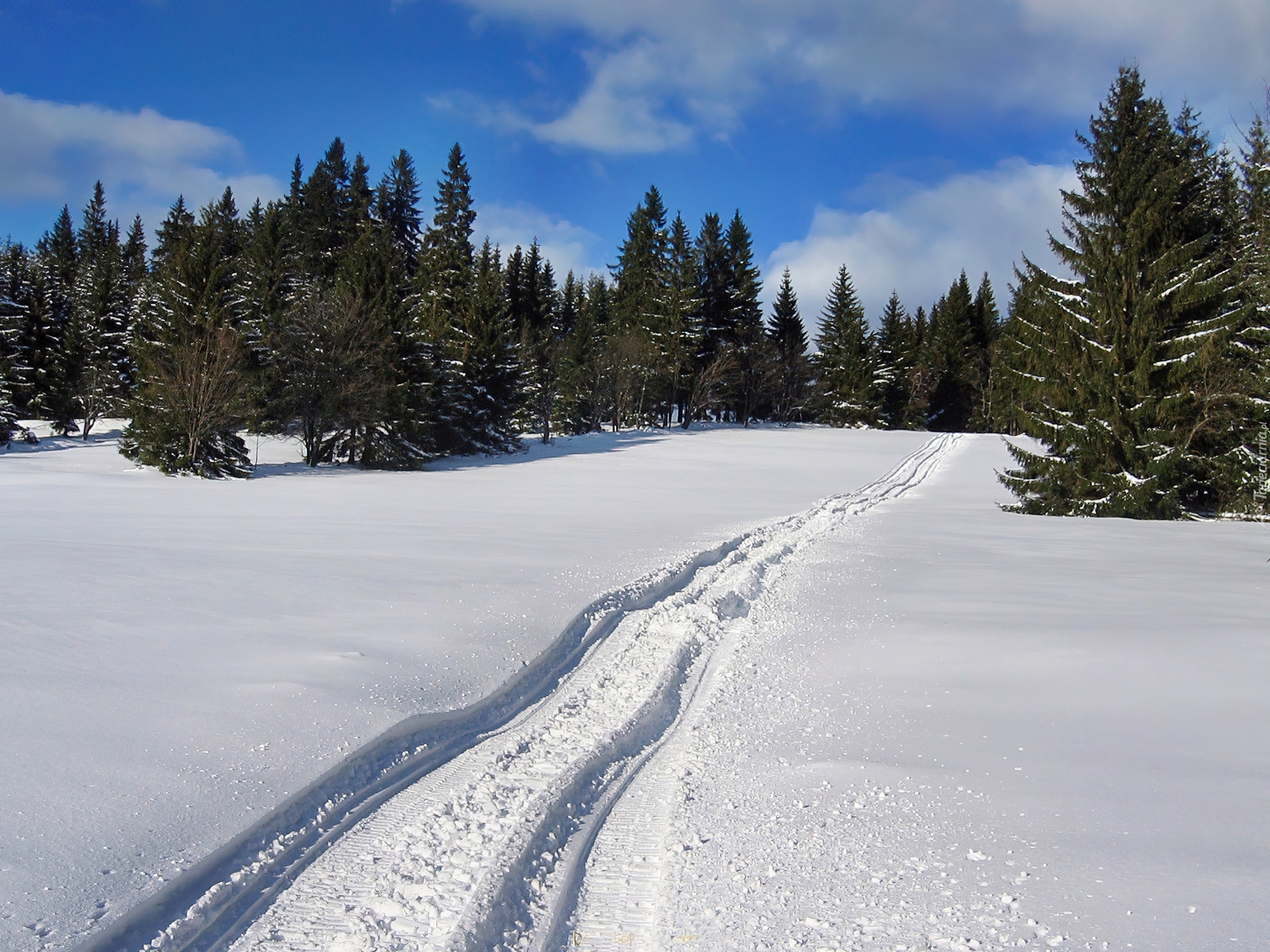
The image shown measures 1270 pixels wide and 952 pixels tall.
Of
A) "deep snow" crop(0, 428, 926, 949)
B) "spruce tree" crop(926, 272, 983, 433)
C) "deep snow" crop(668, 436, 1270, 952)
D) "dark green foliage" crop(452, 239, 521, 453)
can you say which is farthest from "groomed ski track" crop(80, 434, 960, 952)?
"spruce tree" crop(926, 272, 983, 433)

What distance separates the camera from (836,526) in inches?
567

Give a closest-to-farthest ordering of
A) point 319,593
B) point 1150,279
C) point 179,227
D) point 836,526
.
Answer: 1. point 319,593
2. point 836,526
3. point 1150,279
4. point 179,227

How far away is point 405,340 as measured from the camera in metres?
28.7

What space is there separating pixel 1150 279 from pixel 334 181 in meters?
62.2

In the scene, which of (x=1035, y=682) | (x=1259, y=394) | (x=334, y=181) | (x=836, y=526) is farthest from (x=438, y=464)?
(x=334, y=181)

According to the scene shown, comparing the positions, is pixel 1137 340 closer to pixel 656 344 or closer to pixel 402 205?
pixel 656 344

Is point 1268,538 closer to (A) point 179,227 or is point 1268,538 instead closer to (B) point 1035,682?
(B) point 1035,682

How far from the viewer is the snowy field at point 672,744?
107 inches

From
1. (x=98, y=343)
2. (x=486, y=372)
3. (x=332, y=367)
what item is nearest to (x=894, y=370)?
(x=486, y=372)

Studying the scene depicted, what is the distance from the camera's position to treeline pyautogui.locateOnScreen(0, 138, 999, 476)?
24906 mm

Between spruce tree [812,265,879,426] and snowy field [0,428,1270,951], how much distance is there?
4775 centimetres

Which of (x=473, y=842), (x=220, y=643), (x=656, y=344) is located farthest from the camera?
(x=656, y=344)

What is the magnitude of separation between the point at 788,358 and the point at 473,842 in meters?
58.6

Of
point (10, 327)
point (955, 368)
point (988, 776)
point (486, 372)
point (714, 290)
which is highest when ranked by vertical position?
point (714, 290)
